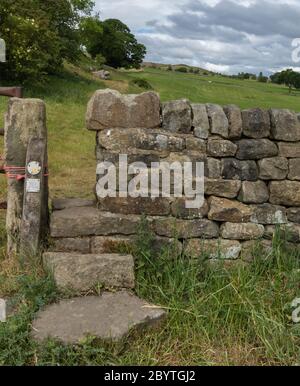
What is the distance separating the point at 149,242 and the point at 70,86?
53.7ft

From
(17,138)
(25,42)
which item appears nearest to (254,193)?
(17,138)

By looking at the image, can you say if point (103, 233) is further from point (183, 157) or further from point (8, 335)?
point (8, 335)

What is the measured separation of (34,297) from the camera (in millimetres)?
3623

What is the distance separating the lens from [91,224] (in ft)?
13.8

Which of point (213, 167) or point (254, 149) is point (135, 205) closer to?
point (213, 167)

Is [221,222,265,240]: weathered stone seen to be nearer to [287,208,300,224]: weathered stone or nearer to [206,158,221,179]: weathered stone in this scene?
[287,208,300,224]: weathered stone

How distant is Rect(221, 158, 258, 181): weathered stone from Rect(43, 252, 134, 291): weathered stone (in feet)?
3.98

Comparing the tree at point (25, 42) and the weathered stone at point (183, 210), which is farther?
the tree at point (25, 42)

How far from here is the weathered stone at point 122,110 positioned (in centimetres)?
425

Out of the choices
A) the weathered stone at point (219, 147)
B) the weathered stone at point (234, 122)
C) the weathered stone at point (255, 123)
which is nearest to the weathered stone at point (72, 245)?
the weathered stone at point (219, 147)

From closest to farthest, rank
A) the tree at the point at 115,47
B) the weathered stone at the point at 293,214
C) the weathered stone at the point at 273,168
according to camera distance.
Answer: the weathered stone at the point at 273,168
the weathered stone at the point at 293,214
the tree at the point at 115,47

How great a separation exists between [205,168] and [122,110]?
Result: 907mm

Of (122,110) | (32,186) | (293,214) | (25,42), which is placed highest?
(25,42)

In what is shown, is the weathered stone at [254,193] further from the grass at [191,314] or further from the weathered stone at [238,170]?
the grass at [191,314]
